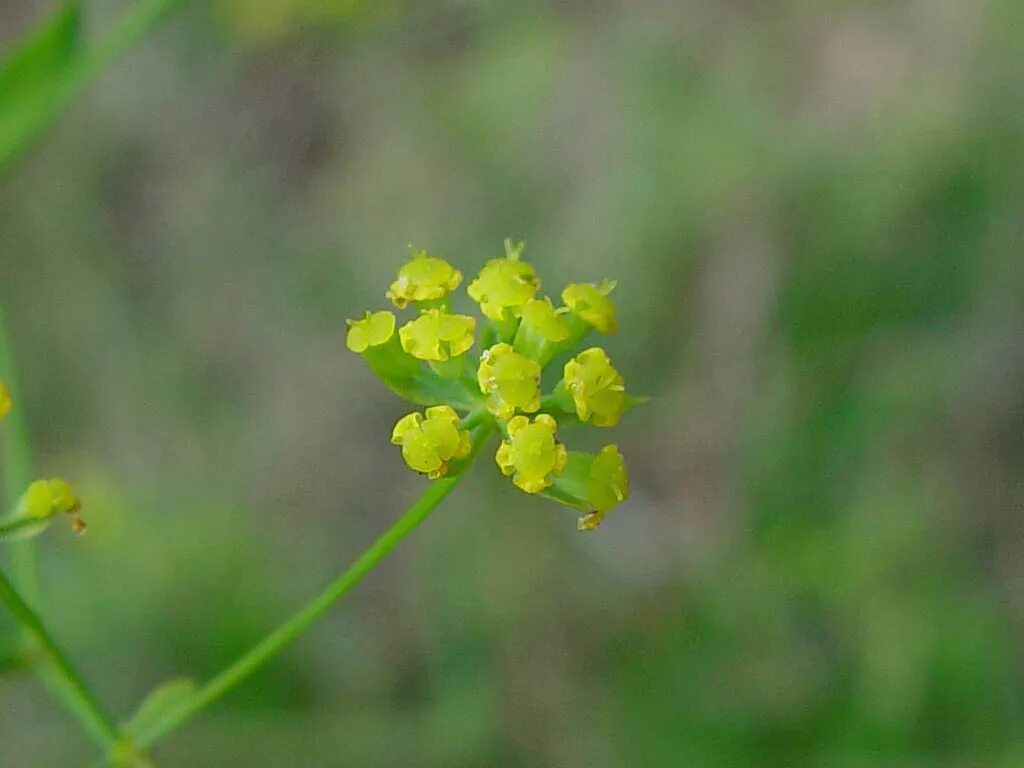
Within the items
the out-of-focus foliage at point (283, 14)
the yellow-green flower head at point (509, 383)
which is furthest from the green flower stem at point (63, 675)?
the out-of-focus foliage at point (283, 14)

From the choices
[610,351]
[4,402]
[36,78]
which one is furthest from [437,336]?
[610,351]

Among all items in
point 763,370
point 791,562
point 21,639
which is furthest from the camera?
point 763,370

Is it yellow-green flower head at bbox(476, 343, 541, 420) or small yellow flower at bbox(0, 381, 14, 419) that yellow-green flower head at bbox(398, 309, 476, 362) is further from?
small yellow flower at bbox(0, 381, 14, 419)

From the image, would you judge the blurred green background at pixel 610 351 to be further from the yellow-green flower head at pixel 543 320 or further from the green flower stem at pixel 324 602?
the yellow-green flower head at pixel 543 320

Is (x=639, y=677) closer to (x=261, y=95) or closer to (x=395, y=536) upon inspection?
(x=395, y=536)

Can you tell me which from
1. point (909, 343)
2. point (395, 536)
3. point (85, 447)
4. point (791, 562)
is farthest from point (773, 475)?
point (85, 447)

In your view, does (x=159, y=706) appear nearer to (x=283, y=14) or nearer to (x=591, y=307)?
(x=591, y=307)
